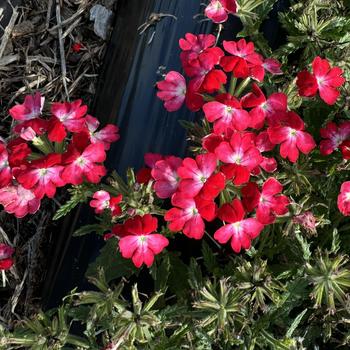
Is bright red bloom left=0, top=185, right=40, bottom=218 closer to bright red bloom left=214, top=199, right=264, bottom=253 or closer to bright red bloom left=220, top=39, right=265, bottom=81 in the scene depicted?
bright red bloom left=214, top=199, right=264, bottom=253

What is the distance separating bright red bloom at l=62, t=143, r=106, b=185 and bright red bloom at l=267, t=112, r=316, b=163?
50 centimetres

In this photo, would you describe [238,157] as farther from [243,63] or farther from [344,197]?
[344,197]

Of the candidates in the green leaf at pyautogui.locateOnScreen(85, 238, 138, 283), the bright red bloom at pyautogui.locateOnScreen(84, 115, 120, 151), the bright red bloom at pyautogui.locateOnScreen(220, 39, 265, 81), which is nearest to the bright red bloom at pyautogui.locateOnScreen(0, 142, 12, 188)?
the bright red bloom at pyautogui.locateOnScreen(84, 115, 120, 151)

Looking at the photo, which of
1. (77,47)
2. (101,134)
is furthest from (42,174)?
(77,47)

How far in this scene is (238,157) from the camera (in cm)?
164

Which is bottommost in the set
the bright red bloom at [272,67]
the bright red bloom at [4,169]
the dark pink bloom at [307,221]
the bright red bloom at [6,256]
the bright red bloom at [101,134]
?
the bright red bloom at [6,256]

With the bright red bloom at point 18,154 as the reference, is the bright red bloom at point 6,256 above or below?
below

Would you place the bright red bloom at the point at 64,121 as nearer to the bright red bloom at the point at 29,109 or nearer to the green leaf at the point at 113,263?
the bright red bloom at the point at 29,109

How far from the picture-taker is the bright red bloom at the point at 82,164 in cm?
174

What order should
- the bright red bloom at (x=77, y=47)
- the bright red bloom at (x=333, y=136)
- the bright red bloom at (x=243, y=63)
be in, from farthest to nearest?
the bright red bloom at (x=77, y=47) < the bright red bloom at (x=333, y=136) < the bright red bloom at (x=243, y=63)

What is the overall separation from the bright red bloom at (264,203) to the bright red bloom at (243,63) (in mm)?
313

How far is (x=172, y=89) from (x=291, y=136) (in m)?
0.42

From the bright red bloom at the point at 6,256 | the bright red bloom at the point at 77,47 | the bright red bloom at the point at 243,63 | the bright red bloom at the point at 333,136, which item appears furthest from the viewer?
the bright red bloom at the point at 77,47

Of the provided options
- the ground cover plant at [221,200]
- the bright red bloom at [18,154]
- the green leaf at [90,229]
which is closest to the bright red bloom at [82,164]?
the ground cover plant at [221,200]
